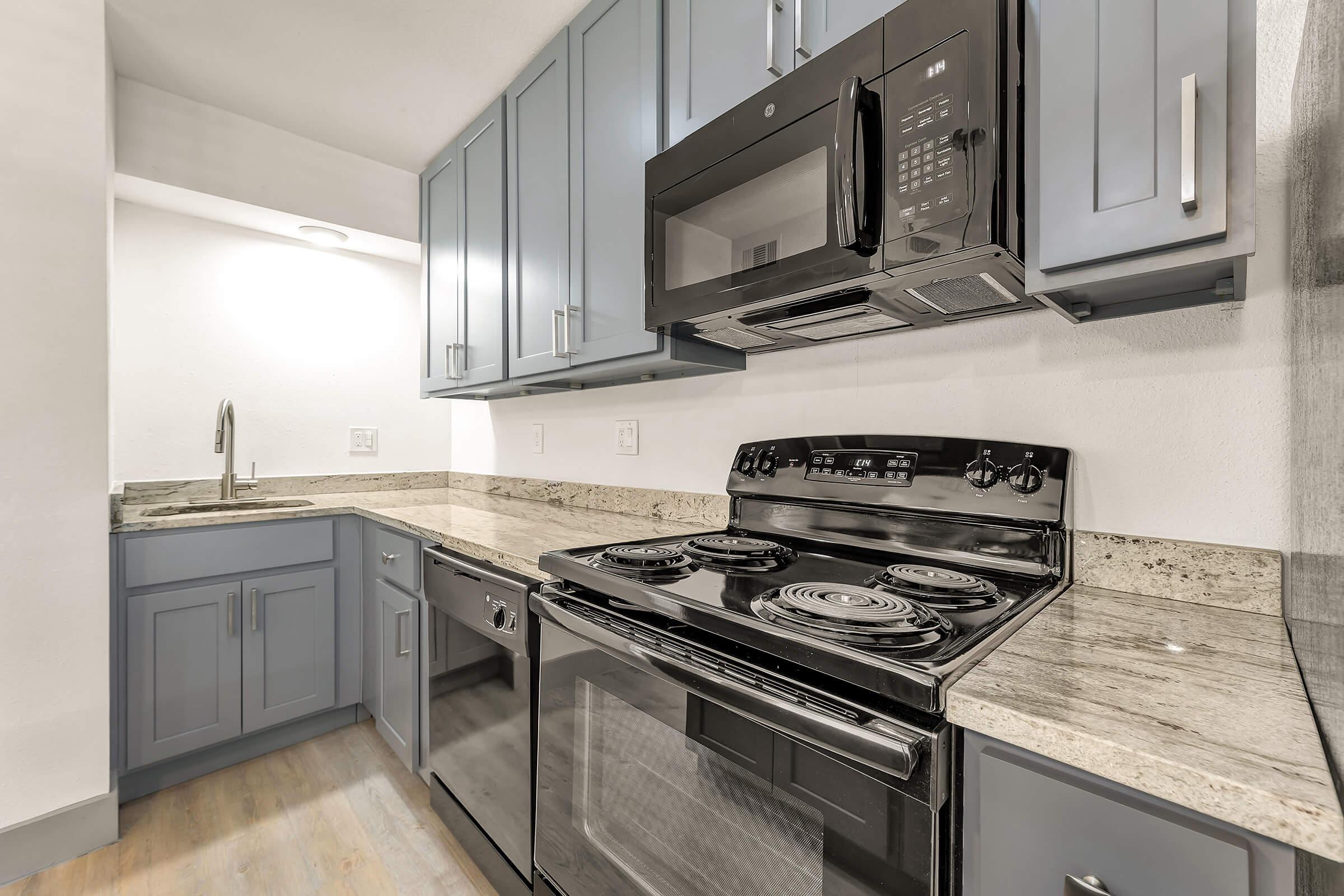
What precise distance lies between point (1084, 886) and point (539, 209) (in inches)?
78.0

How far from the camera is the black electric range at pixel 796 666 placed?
626mm

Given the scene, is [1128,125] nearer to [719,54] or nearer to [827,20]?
[827,20]

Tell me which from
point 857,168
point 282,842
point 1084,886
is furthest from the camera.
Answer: point 282,842

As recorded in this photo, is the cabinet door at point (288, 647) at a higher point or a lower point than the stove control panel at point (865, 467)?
lower

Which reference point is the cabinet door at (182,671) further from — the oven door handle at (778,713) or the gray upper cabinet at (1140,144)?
the gray upper cabinet at (1140,144)

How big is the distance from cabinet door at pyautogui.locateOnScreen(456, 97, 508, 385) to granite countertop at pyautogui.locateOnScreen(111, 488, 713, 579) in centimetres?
53

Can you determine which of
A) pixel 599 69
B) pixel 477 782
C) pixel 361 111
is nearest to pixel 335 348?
pixel 361 111

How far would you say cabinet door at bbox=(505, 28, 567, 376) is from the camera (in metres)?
1.78

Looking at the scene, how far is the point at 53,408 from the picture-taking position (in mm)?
1648

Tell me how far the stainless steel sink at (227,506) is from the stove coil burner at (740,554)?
2004mm

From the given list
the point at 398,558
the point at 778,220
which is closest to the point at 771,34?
the point at 778,220

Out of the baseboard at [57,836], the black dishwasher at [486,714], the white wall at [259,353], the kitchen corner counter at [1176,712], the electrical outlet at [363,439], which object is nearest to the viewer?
the kitchen corner counter at [1176,712]

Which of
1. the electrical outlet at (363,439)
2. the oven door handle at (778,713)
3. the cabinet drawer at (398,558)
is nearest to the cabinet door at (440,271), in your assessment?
the electrical outlet at (363,439)

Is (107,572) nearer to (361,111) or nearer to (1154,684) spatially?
(361,111)
